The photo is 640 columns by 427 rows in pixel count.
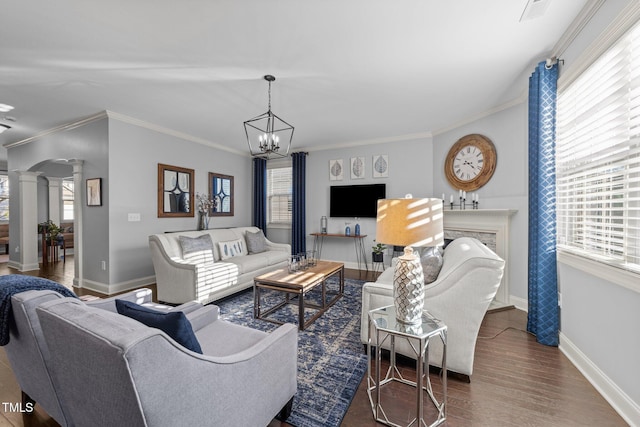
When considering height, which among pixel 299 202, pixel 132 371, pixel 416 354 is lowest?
pixel 416 354

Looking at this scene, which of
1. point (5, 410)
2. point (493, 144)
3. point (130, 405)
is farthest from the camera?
point (493, 144)

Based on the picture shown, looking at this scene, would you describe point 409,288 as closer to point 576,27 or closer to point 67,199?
point 576,27

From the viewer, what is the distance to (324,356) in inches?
82.7

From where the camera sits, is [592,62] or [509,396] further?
[592,62]

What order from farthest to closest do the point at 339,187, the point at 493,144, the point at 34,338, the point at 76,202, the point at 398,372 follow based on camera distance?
the point at 339,187
the point at 76,202
the point at 493,144
the point at 398,372
the point at 34,338

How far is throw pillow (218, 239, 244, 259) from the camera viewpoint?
3973 millimetres

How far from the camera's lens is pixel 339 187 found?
5.32m

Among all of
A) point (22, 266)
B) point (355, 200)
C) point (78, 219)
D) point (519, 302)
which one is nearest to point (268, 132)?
point (355, 200)

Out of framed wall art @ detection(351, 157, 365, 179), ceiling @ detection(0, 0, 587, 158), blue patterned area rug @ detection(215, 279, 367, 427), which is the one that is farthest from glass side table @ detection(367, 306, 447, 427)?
framed wall art @ detection(351, 157, 365, 179)

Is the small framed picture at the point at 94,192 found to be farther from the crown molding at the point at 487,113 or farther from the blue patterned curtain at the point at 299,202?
the crown molding at the point at 487,113

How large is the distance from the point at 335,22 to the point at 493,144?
9.30 ft

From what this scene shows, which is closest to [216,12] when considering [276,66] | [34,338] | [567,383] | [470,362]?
[276,66]

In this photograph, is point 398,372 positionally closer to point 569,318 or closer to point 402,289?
point 402,289

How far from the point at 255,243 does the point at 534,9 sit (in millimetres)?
4222
